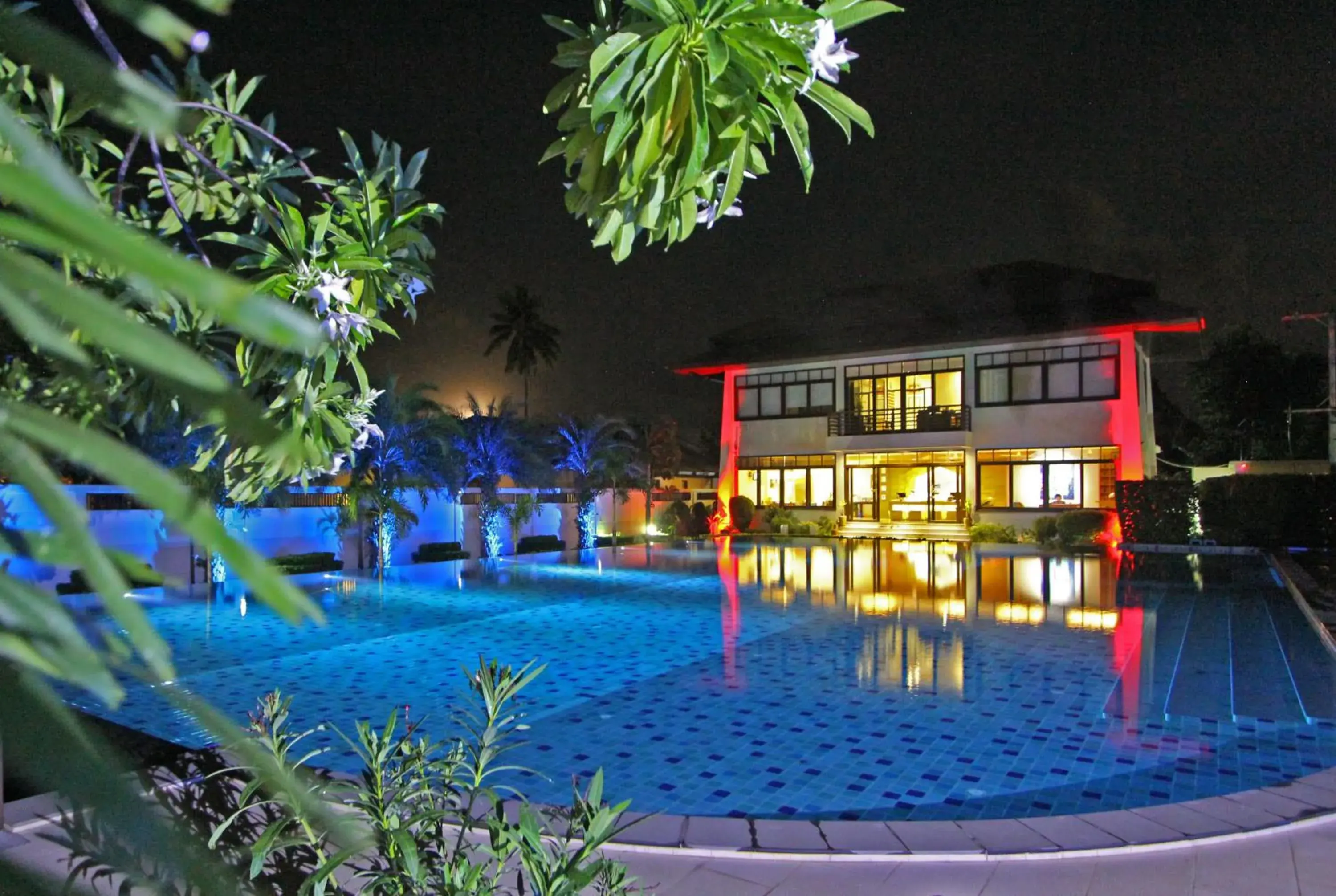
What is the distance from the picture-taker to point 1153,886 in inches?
151

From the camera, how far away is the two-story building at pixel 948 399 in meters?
26.0

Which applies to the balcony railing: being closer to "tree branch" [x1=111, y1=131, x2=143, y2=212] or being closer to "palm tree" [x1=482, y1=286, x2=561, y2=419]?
"palm tree" [x1=482, y1=286, x2=561, y2=419]

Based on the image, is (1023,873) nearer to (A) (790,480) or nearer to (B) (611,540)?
(B) (611,540)

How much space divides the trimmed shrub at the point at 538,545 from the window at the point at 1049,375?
48.7 ft

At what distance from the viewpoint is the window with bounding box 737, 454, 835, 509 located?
31.3m

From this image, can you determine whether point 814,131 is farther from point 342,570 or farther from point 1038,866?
point 342,570

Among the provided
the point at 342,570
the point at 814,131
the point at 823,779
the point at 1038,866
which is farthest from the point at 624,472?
the point at 814,131

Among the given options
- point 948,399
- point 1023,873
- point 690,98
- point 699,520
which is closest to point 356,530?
Answer: point 699,520

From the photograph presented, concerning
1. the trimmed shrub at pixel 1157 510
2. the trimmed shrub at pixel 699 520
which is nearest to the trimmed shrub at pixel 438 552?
the trimmed shrub at pixel 699 520

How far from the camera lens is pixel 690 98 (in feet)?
4.19

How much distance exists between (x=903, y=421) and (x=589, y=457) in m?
11.8

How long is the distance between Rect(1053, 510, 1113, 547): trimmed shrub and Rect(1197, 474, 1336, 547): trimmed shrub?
255cm

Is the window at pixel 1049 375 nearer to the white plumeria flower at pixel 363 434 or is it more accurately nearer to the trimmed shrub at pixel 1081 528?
the trimmed shrub at pixel 1081 528

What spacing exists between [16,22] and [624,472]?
82.4 feet
